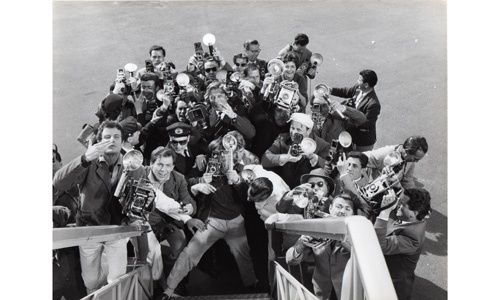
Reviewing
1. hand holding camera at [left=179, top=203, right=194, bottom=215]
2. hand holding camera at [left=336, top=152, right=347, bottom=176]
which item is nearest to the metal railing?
hand holding camera at [left=179, top=203, right=194, bottom=215]

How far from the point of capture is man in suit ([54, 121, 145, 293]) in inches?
168

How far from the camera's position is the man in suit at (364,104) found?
15.8 feet

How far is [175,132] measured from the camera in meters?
4.65

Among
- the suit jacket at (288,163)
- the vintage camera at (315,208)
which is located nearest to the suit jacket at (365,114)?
the suit jacket at (288,163)

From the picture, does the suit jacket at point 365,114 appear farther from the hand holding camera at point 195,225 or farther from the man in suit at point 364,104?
the hand holding camera at point 195,225

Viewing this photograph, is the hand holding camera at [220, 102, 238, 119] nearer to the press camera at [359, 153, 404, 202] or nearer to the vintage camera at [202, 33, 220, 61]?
the vintage camera at [202, 33, 220, 61]

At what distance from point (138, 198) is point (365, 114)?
70.8 inches

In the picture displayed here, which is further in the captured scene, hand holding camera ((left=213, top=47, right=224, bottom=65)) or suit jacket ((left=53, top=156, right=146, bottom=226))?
hand holding camera ((left=213, top=47, right=224, bottom=65))

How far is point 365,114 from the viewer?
4848mm
